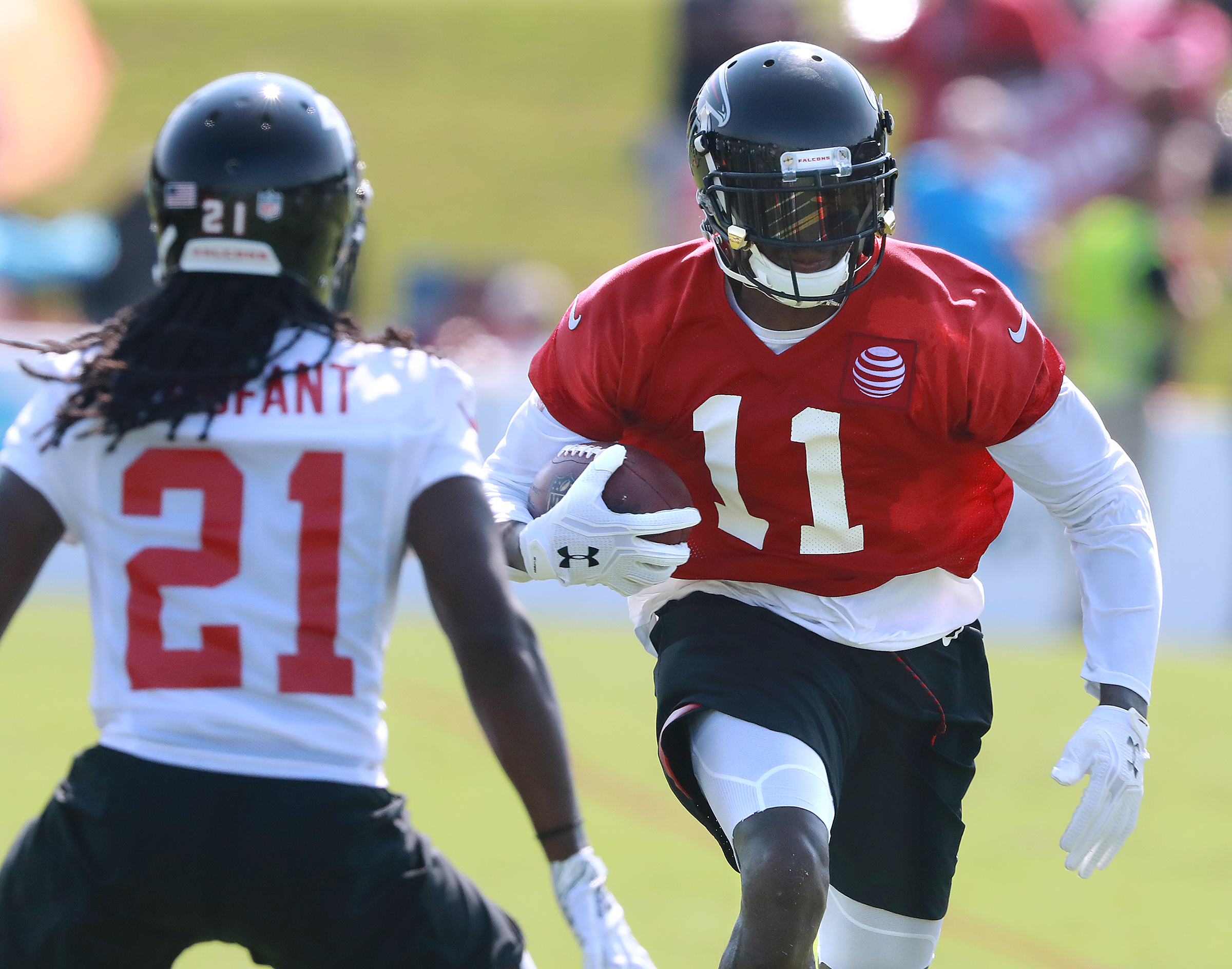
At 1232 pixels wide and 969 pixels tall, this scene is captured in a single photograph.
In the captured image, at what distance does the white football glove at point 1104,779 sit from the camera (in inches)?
128

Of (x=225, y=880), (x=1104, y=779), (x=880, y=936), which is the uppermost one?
(x=225, y=880)

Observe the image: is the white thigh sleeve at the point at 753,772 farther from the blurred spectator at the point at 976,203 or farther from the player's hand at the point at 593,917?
the blurred spectator at the point at 976,203

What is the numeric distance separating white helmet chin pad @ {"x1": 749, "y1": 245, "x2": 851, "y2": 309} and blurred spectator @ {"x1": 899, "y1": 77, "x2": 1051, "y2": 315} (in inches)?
253

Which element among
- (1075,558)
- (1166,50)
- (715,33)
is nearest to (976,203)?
(715,33)

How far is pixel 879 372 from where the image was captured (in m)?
3.31

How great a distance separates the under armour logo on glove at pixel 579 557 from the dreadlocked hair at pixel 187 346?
62cm

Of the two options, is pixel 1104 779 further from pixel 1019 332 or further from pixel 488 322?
pixel 488 322

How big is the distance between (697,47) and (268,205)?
12410mm

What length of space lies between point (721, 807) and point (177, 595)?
114cm

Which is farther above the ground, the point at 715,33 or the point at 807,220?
the point at 715,33

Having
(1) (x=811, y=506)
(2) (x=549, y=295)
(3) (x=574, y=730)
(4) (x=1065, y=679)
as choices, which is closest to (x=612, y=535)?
(1) (x=811, y=506)

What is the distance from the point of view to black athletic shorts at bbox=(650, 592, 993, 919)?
326 centimetres

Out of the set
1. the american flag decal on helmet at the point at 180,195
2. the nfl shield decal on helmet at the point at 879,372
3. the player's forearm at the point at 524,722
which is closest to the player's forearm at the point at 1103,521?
the nfl shield decal on helmet at the point at 879,372

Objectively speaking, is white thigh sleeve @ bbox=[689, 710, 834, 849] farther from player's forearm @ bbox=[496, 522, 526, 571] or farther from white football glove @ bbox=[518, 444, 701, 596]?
player's forearm @ bbox=[496, 522, 526, 571]
